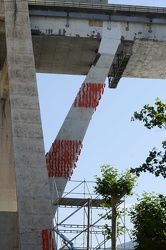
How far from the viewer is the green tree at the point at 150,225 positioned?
30.4 metres

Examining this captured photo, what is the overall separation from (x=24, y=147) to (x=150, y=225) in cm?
785

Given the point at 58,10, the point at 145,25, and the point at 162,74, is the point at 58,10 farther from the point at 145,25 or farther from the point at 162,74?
the point at 162,74

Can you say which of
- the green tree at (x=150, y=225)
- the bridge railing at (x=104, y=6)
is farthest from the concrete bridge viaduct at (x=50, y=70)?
the green tree at (x=150, y=225)

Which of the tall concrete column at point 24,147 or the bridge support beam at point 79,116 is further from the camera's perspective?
the bridge support beam at point 79,116

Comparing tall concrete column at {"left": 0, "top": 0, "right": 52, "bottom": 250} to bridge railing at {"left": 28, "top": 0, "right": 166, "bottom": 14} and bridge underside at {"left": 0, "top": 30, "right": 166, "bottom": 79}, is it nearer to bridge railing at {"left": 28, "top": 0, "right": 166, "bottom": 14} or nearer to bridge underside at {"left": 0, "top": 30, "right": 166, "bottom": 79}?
bridge railing at {"left": 28, "top": 0, "right": 166, "bottom": 14}

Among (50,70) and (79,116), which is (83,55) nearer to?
(50,70)

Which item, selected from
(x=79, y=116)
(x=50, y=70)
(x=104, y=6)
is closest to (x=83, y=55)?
(x=50, y=70)

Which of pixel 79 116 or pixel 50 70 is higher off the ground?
pixel 50 70

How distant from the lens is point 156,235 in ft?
100

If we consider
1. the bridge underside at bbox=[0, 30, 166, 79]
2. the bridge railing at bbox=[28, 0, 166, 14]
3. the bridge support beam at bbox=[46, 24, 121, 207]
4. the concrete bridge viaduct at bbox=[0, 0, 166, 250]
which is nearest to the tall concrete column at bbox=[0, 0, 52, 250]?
the concrete bridge viaduct at bbox=[0, 0, 166, 250]

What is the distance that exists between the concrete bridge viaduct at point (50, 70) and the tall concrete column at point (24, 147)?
48mm

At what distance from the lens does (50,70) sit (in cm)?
4859

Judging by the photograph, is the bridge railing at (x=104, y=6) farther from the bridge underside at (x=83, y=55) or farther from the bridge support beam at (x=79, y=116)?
the bridge underside at (x=83, y=55)

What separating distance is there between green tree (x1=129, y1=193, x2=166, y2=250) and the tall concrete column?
4.32m
